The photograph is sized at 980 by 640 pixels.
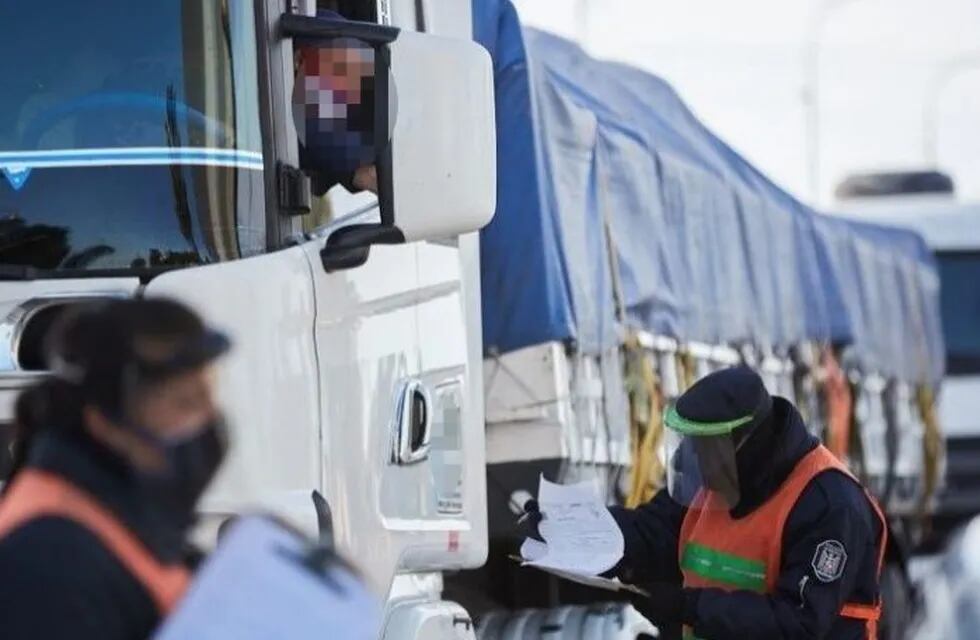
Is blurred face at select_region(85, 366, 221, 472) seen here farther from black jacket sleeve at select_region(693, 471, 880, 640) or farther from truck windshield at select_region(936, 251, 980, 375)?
truck windshield at select_region(936, 251, 980, 375)

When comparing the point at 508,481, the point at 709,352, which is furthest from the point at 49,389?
the point at 709,352

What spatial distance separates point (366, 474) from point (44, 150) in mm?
980

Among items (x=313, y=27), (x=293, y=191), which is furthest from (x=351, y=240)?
(x=313, y=27)

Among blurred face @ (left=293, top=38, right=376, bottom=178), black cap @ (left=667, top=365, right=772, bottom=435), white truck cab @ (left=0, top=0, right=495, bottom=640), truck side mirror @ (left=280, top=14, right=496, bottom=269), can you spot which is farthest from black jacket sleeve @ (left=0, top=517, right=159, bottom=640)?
black cap @ (left=667, top=365, right=772, bottom=435)

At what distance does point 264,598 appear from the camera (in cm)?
273

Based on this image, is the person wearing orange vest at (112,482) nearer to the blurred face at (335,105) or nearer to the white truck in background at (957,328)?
the blurred face at (335,105)

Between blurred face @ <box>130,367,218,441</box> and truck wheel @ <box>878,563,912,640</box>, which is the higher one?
blurred face @ <box>130,367,218,441</box>

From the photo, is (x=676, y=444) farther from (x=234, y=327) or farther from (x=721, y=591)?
(x=234, y=327)

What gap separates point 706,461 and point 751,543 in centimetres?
24

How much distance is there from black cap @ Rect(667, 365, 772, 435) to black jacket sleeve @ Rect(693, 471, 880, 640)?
0.75 feet

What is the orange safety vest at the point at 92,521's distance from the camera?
266 centimetres

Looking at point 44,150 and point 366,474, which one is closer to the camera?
point 44,150

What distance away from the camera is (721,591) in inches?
215

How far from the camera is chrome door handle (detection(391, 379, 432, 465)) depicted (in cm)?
491
